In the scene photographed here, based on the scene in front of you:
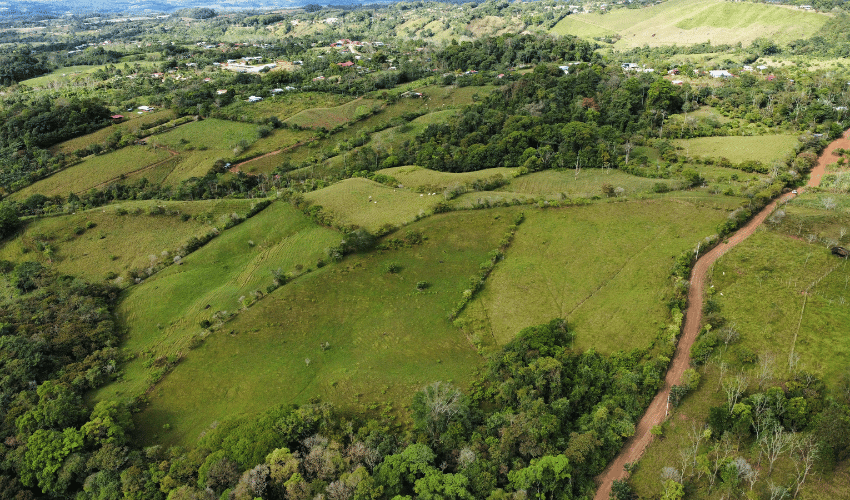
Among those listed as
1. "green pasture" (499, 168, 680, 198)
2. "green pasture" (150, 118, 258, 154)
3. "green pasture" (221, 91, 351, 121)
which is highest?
"green pasture" (221, 91, 351, 121)

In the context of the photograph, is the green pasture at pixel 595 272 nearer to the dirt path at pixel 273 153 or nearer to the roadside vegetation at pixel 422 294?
the roadside vegetation at pixel 422 294

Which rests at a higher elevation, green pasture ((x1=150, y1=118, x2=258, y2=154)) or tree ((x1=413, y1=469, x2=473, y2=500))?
green pasture ((x1=150, y1=118, x2=258, y2=154))

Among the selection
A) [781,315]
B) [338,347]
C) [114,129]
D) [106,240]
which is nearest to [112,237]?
[106,240]

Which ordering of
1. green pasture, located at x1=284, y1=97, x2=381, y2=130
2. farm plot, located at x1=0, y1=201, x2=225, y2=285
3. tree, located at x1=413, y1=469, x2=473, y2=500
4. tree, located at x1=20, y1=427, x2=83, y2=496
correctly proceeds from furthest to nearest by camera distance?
green pasture, located at x1=284, y1=97, x2=381, y2=130 < farm plot, located at x1=0, y1=201, x2=225, y2=285 < tree, located at x1=20, y1=427, x2=83, y2=496 < tree, located at x1=413, y1=469, x2=473, y2=500

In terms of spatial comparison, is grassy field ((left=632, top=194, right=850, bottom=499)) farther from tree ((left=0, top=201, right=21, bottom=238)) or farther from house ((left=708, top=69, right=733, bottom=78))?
tree ((left=0, top=201, right=21, bottom=238))

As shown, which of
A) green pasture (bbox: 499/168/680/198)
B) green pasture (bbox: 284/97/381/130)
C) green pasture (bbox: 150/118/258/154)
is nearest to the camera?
green pasture (bbox: 499/168/680/198)

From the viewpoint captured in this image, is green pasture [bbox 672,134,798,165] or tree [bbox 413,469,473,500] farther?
green pasture [bbox 672,134,798,165]

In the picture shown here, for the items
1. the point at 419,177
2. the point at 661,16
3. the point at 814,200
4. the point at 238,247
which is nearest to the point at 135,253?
the point at 238,247

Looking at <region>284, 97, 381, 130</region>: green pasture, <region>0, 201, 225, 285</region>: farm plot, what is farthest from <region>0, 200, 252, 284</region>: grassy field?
<region>284, 97, 381, 130</region>: green pasture
